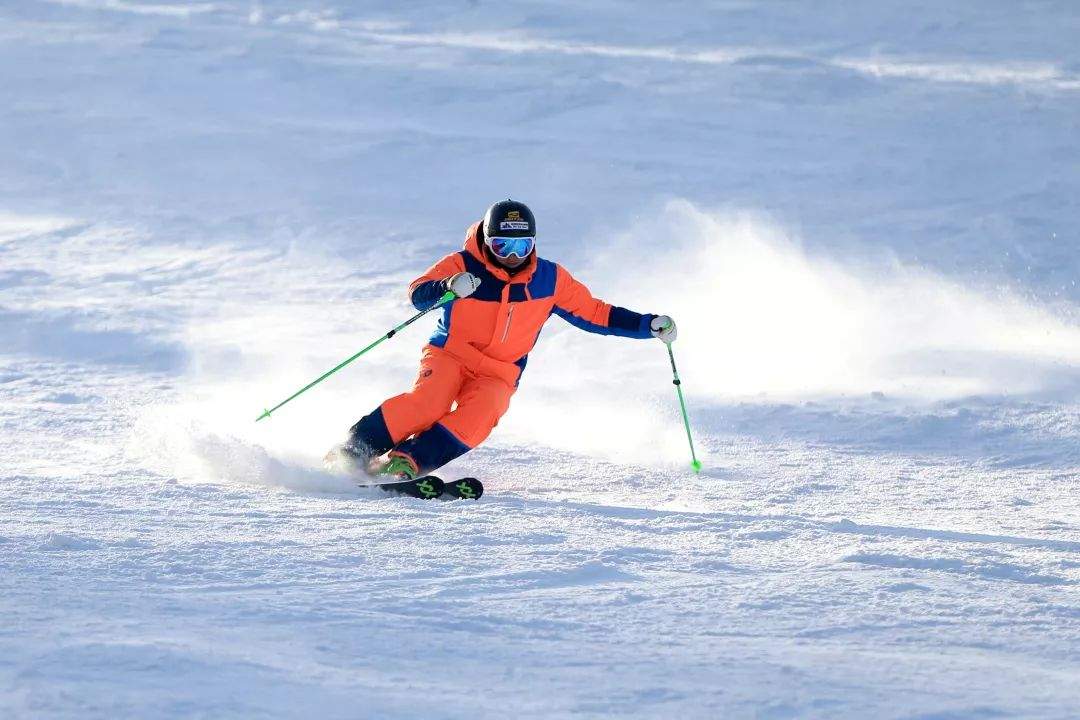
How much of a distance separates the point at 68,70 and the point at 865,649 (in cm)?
1593

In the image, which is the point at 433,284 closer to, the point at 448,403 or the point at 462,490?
the point at 448,403

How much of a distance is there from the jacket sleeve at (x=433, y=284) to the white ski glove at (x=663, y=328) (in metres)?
0.93

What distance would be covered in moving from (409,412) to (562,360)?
10.9 feet

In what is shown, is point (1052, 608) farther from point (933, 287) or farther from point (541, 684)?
point (933, 287)

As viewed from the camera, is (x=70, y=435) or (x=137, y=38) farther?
(x=137, y=38)

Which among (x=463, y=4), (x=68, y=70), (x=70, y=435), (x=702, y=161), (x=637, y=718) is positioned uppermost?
(x=463, y=4)

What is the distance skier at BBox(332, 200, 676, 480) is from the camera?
6.06 metres

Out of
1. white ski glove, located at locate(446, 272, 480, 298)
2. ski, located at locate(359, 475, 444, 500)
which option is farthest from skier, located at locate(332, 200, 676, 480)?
ski, located at locate(359, 475, 444, 500)

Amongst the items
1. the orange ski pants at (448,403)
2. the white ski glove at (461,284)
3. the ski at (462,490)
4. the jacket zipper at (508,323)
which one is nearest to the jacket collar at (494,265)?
the jacket zipper at (508,323)

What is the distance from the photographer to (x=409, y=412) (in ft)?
20.1

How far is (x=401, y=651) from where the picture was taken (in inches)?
140

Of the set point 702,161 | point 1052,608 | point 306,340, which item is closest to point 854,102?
point 702,161

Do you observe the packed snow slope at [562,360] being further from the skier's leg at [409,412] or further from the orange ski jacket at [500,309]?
the orange ski jacket at [500,309]

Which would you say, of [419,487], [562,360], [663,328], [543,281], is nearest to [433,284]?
[543,281]
